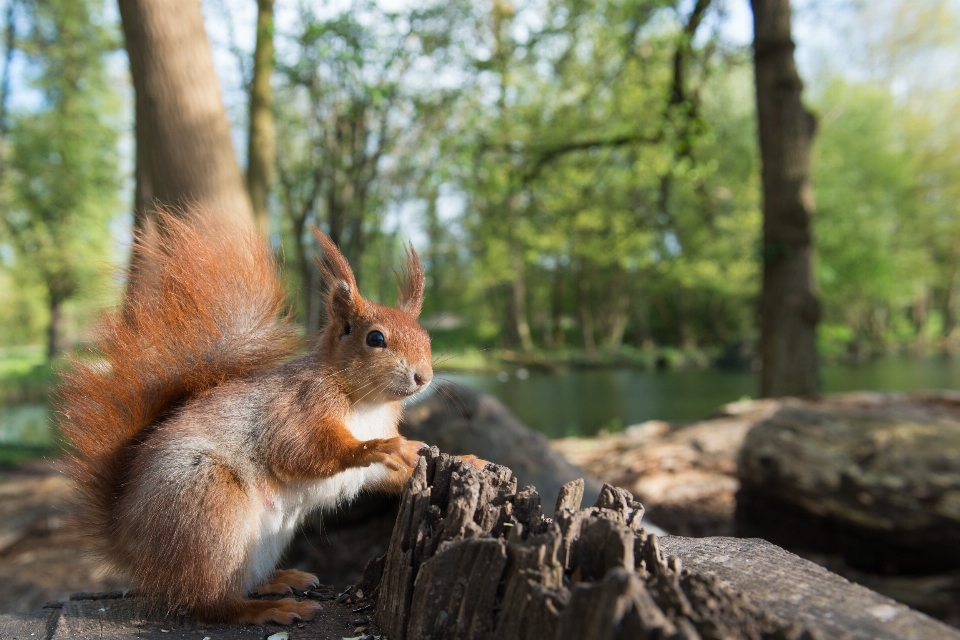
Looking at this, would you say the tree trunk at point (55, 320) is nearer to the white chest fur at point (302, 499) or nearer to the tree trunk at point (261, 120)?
the tree trunk at point (261, 120)

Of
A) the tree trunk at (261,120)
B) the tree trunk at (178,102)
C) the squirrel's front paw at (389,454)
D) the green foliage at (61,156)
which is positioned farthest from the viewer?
the green foliage at (61,156)

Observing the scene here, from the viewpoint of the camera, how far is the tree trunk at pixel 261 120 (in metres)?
5.52

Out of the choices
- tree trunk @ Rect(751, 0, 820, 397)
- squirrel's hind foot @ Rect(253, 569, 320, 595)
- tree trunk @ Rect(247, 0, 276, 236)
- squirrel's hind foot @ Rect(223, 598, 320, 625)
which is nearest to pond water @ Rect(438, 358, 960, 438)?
tree trunk @ Rect(751, 0, 820, 397)

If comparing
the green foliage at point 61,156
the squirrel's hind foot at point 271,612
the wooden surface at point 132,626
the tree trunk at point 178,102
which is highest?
the green foliage at point 61,156

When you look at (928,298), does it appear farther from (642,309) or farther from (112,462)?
(112,462)

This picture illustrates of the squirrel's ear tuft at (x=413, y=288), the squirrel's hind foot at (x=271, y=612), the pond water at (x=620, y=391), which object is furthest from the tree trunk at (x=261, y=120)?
the squirrel's hind foot at (x=271, y=612)

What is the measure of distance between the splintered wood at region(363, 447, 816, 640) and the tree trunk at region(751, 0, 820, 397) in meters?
6.48

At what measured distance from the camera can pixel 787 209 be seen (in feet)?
22.7

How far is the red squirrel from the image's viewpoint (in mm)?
1334

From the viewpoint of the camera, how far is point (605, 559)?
41.1 inches

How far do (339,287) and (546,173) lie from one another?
8323 millimetres

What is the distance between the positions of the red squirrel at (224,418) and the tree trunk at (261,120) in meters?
3.86

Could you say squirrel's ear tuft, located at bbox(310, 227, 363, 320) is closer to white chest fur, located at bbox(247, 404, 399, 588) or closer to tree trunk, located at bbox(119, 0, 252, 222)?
white chest fur, located at bbox(247, 404, 399, 588)

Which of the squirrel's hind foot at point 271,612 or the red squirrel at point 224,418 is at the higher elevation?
the red squirrel at point 224,418
